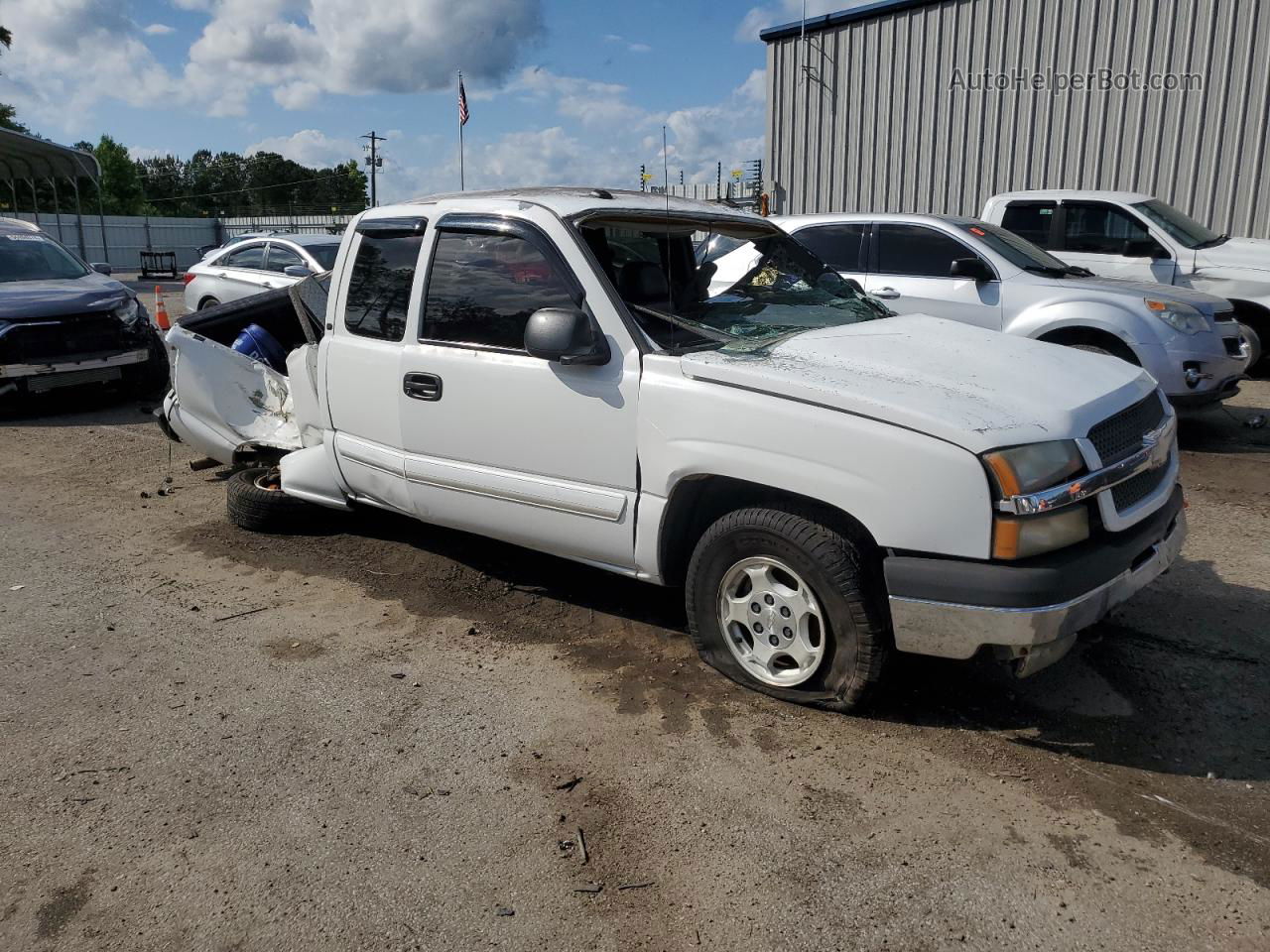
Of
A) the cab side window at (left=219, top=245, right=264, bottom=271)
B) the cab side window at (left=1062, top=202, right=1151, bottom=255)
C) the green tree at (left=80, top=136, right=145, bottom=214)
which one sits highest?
the green tree at (left=80, top=136, right=145, bottom=214)

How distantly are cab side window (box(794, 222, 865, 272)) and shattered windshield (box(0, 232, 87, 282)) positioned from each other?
761cm

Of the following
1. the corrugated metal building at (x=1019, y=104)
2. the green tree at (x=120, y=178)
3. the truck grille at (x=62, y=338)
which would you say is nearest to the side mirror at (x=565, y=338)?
the truck grille at (x=62, y=338)

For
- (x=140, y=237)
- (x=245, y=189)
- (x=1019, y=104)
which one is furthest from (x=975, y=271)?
(x=245, y=189)

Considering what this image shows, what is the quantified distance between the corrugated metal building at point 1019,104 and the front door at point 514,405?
12084 millimetres

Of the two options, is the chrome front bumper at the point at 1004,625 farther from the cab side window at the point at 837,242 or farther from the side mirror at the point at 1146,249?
the side mirror at the point at 1146,249

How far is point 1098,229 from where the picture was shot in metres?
9.55

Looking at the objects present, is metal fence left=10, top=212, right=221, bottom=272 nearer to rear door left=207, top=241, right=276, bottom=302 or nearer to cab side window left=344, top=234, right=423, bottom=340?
rear door left=207, top=241, right=276, bottom=302

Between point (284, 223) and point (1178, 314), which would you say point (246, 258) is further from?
point (284, 223)

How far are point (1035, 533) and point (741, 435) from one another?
1.00 metres

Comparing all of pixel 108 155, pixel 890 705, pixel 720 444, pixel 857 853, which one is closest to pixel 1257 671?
pixel 890 705

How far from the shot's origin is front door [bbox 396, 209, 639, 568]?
3814 millimetres

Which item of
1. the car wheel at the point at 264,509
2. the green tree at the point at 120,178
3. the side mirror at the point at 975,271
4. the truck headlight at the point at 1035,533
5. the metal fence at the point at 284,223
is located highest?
the green tree at the point at 120,178

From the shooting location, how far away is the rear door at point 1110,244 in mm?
9258

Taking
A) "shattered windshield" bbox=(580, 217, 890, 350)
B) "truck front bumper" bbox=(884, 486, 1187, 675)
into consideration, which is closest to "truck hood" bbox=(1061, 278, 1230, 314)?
"shattered windshield" bbox=(580, 217, 890, 350)
